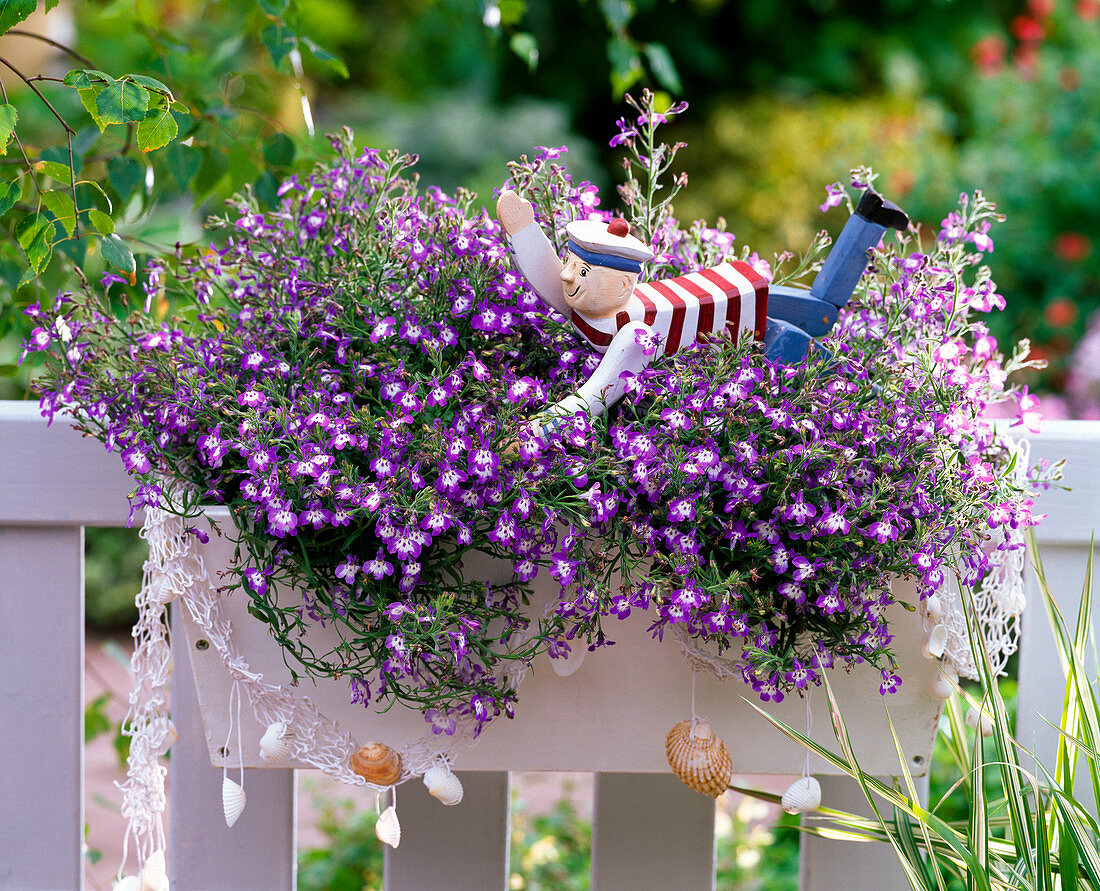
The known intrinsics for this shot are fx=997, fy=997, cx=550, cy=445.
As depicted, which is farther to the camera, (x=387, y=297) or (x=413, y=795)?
(x=413, y=795)

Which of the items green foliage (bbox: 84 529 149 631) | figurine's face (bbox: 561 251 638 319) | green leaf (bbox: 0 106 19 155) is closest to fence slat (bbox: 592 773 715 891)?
figurine's face (bbox: 561 251 638 319)

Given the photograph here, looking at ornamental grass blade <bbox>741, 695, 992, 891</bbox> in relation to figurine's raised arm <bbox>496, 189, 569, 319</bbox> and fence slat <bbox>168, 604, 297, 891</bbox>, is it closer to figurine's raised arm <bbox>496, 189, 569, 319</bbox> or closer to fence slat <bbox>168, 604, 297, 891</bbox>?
figurine's raised arm <bbox>496, 189, 569, 319</bbox>

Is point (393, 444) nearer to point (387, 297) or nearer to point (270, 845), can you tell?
point (387, 297)

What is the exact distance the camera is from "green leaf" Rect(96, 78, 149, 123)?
2.55ft

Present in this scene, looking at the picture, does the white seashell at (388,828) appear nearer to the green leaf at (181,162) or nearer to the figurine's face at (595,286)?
the figurine's face at (595,286)

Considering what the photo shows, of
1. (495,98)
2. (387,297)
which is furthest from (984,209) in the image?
(495,98)

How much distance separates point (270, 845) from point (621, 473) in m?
0.63

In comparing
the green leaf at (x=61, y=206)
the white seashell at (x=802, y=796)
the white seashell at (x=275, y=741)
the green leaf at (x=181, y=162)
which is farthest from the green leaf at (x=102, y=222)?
the white seashell at (x=802, y=796)

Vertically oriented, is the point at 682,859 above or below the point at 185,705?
below

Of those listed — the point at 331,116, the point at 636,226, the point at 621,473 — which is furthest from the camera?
the point at 331,116

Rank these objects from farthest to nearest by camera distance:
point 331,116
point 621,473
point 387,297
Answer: point 331,116
point 387,297
point 621,473

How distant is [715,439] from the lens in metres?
0.79

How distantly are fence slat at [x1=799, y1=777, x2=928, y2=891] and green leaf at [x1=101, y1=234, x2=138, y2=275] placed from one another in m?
0.90

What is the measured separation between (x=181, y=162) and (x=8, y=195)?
0.37 metres
